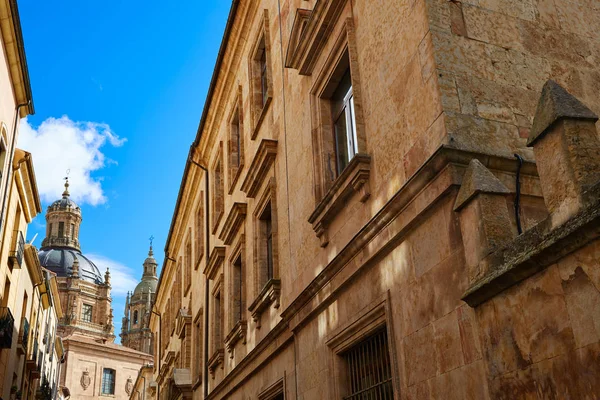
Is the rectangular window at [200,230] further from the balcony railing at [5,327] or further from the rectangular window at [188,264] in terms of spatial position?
the balcony railing at [5,327]

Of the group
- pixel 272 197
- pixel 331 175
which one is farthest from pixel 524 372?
pixel 272 197

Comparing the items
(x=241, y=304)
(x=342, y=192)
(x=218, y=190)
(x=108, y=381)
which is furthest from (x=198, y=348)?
(x=108, y=381)

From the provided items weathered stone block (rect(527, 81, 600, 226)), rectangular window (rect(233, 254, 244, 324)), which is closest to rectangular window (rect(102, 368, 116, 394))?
rectangular window (rect(233, 254, 244, 324))

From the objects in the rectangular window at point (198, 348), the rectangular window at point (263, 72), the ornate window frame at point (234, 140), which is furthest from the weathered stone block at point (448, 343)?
the rectangular window at point (198, 348)

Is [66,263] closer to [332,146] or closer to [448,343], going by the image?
[332,146]

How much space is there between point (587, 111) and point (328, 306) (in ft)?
16.2

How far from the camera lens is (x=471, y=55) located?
6344 millimetres

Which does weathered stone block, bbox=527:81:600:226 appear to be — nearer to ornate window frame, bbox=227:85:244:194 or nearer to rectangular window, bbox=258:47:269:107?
rectangular window, bbox=258:47:269:107

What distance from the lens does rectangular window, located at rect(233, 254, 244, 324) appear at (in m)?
14.2

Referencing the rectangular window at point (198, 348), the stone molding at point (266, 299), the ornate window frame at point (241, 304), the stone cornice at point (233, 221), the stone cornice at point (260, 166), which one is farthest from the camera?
Answer: the rectangular window at point (198, 348)

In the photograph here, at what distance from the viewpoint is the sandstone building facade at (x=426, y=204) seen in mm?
4309

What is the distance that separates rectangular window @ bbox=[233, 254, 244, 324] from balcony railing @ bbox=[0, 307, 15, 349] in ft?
24.2

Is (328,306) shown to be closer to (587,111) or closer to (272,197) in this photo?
(272,197)

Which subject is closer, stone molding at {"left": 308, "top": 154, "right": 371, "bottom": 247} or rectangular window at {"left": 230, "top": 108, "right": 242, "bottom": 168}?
stone molding at {"left": 308, "top": 154, "right": 371, "bottom": 247}
